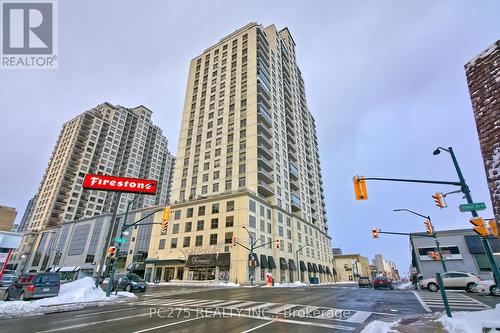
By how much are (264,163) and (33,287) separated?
142 ft

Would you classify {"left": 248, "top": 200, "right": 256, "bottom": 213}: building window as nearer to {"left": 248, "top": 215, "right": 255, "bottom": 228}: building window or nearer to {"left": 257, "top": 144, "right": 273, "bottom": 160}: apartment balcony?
{"left": 248, "top": 215, "right": 255, "bottom": 228}: building window

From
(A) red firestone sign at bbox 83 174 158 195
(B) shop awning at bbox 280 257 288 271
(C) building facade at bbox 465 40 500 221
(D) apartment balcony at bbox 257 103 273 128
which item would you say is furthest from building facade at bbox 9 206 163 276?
(C) building facade at bbox 465 40 500 221

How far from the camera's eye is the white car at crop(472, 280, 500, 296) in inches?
682

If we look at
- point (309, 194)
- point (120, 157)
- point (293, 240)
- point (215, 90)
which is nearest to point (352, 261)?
point (309, 194)

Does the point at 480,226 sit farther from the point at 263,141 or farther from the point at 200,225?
the point at 263,141

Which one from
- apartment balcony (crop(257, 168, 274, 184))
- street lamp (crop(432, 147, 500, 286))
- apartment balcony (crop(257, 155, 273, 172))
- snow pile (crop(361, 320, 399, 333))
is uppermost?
apartment balcony (crop(257, 155, 273, 172))

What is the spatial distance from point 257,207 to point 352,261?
82.9 meters

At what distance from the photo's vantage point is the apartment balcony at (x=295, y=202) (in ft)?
209

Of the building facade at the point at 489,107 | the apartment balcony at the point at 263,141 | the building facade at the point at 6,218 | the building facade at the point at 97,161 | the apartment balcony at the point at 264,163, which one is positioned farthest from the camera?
the building facade at the point at 97,161

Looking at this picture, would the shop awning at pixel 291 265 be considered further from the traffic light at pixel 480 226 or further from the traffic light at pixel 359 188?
the traffic light at pixel 480 226

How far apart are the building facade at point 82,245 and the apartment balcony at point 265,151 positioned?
1132 inches

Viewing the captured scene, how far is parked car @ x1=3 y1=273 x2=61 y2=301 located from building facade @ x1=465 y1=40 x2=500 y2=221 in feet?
69.6

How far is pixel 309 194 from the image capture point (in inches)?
3068

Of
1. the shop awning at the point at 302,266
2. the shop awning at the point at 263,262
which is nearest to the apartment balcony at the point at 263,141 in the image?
the shop awning at the point at 263,262
